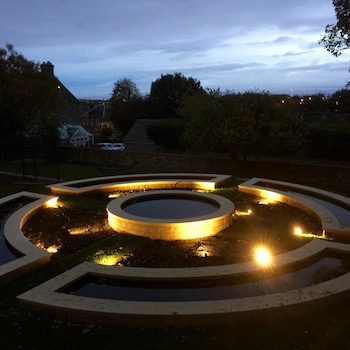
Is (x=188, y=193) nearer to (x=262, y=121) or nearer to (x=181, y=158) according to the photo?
(x=262, y=121)

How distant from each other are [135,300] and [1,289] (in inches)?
113

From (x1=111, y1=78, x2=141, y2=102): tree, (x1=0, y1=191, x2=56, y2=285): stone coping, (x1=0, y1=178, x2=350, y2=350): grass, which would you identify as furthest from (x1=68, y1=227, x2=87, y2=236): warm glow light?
(x1=111, y1=78, x2=141, y2=102): tree

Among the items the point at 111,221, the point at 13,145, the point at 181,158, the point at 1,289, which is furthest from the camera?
the point at 13,145

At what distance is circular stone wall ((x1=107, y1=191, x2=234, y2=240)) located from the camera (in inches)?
392

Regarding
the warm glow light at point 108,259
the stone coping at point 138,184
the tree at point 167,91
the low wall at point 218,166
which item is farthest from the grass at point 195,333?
the tree at point 167,91

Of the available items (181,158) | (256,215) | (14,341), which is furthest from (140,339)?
(181,158)

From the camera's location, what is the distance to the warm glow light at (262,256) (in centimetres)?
778

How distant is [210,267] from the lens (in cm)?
751

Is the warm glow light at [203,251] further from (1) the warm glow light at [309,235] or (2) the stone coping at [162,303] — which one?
(1) the warm glow light at [309,235]

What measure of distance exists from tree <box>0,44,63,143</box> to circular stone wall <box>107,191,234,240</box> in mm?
15632

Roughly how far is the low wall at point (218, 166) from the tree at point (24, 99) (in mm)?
2942

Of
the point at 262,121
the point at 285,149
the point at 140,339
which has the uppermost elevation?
the point at 262,121

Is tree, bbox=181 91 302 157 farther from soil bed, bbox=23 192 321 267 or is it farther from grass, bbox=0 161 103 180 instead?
grass, bbox=0 161 103 180

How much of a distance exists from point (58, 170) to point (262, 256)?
1524 centimetres
